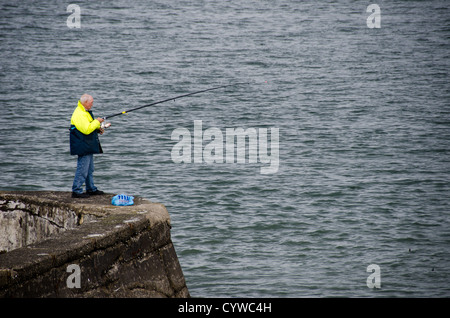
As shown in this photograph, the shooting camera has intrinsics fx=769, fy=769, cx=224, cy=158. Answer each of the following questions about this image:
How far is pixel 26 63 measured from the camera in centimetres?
3462

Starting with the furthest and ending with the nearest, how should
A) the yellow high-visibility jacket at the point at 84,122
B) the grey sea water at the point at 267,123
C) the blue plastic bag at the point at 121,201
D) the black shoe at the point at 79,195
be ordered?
the grey sea water at the point at 267,123, the yellow high-visibility jacket at the point at 84,122, the black shoe at the point at 79,195, the blue plastic bag at the point at 121,201

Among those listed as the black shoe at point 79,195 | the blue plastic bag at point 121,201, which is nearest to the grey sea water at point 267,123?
the black shoe at point 79,195

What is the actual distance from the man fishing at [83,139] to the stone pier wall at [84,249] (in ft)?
0.84

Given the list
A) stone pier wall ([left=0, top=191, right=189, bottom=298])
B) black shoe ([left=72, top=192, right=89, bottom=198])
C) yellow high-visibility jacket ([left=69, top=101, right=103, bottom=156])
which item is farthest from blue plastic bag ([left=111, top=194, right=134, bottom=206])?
yellow high-visibility jacket ([left=69, top=101, right=103, bottom=156])

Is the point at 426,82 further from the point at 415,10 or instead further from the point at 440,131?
the point at 415,10

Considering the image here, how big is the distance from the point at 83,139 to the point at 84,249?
246cm

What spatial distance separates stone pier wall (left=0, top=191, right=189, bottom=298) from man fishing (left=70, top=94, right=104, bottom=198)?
26 cm

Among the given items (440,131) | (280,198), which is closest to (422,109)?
(440,131)

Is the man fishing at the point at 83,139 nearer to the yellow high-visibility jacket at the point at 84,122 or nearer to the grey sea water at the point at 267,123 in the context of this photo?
the yellow high-visibility jacket at the point at 84,122

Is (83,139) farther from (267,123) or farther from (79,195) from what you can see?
(267,123)

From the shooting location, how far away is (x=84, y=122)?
8.93 m

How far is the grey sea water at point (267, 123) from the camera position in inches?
496

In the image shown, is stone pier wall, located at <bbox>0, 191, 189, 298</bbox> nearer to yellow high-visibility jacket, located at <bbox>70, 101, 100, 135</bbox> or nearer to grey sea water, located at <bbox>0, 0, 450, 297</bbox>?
yellow high-visibility jacket, located at <bbox>70, 101, 100, 135</bbox>

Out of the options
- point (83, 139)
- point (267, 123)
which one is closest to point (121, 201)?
point (83, 139)
